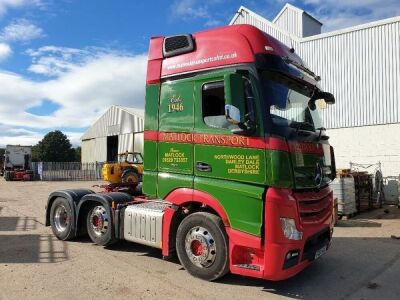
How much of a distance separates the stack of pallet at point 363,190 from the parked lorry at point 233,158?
863 cm

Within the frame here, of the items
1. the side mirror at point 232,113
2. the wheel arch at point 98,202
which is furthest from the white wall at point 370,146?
the side mirror at point 232,113

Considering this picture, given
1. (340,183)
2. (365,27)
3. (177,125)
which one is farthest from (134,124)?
(177,125)

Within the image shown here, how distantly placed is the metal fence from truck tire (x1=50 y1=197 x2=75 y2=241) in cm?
2917

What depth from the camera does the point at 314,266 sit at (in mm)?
7074

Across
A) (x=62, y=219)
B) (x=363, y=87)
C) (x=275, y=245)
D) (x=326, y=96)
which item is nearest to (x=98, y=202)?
(x=62, y=219)

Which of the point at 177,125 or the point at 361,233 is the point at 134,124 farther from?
the point at 177,125

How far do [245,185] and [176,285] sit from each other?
175cm

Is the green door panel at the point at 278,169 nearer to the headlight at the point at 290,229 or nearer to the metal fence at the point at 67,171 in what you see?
the headlight at the point at 290,229

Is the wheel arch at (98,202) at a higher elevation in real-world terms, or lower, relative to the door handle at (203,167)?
lower

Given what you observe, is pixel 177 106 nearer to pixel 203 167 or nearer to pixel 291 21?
pixel 203 167

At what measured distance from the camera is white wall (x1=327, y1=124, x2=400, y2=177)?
17516mm

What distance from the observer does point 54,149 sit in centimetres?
8788

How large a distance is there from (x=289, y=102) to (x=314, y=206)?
1.53m

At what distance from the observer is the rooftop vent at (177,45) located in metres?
6.46
